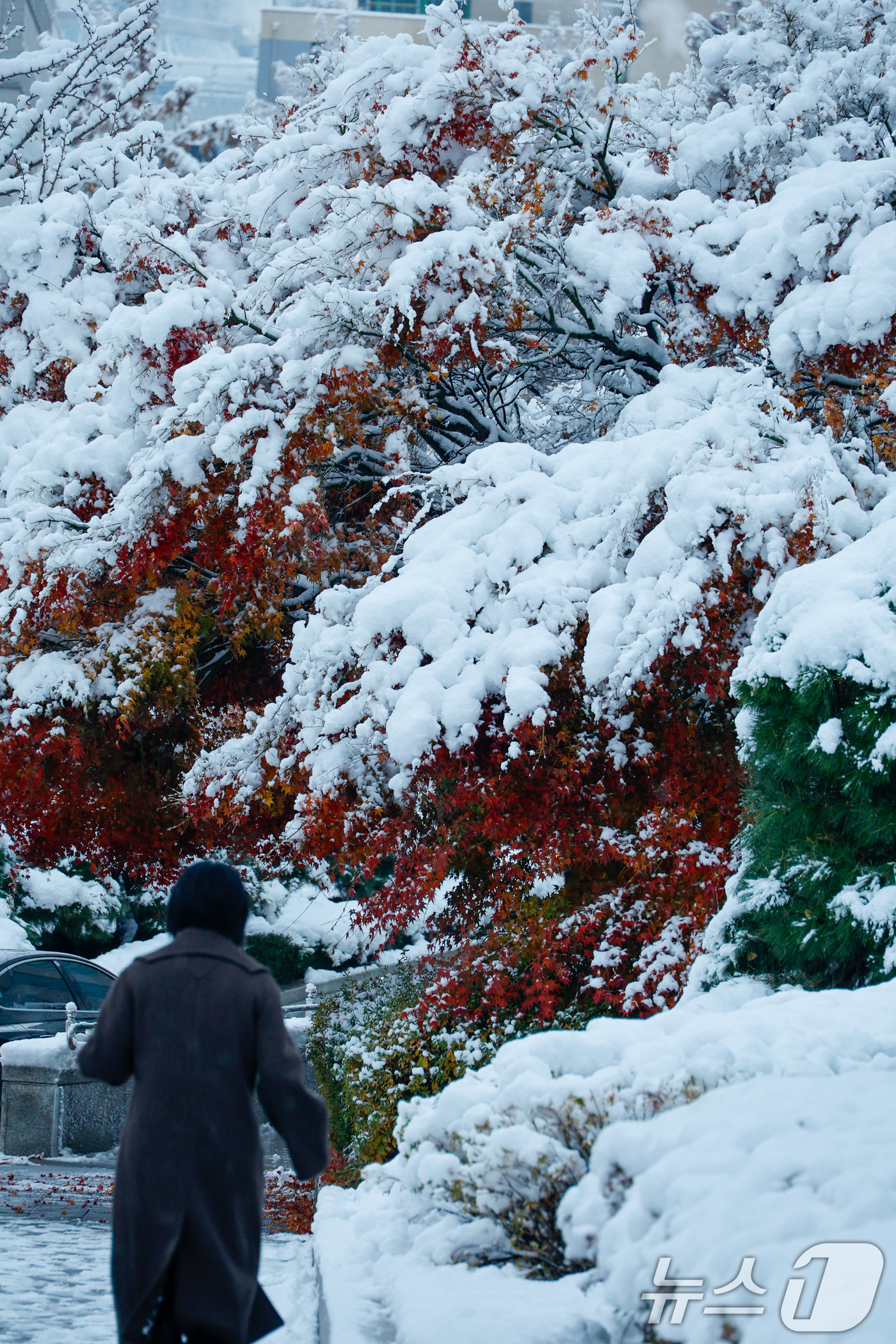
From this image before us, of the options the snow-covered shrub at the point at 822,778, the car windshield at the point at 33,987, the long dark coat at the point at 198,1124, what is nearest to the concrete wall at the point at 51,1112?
the car windshield at the point at 33,987

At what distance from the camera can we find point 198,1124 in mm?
2779

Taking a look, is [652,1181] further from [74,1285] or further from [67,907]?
[67,907]

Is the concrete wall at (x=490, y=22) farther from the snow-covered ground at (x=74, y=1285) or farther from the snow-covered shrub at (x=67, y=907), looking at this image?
the snow-covered ground at (x=74, y=1285)

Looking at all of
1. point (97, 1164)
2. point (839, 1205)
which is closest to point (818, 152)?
point (839, 1205)

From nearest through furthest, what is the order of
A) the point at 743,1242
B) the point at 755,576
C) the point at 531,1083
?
the point at 743,1242 < the point at 531,1083 < the point at 755,576

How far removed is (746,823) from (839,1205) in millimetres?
3310

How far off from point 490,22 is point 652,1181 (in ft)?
190

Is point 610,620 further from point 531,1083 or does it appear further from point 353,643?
point 531,1083

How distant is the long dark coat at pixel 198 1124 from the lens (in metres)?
2.71

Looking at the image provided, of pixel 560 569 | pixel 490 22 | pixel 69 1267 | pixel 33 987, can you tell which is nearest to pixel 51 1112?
pixel 33 987

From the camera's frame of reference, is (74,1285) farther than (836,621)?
Yes

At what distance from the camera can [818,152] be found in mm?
9305

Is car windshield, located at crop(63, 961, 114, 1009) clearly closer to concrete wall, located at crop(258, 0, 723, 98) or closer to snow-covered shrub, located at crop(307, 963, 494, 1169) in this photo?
snow-covered shrub, located at crop(307, 963, 494, 1169)

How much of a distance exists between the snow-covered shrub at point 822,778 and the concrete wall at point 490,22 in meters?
33.6
